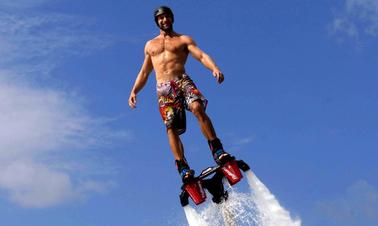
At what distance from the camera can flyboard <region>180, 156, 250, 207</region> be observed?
13.8m

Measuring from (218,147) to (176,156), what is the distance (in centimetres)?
93

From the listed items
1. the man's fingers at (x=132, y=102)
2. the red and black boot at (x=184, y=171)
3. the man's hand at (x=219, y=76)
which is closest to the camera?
the man's hand at (x=219, y=76)

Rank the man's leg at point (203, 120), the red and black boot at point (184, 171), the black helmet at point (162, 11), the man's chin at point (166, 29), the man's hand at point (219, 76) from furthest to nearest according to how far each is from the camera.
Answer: the man's chin at point (166, 29), the black helmet at point (162, 11), the red and black boot at point (184, 171), the man's leg at point (203, 120), the man's hand at point (219, 76)

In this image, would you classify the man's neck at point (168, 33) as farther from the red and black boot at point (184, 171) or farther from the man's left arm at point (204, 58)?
the red and black boot at point (184, 171)

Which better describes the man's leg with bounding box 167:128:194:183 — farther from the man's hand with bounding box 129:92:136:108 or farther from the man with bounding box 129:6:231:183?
the man's hand with bounding box 129:92:136:108

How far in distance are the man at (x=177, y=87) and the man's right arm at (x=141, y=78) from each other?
270 mm

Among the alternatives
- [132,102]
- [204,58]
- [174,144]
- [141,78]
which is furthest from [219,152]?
[141,78]

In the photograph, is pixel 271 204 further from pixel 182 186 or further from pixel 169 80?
pixel 169 80

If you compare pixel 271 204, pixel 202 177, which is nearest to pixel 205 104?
pixel 202 177

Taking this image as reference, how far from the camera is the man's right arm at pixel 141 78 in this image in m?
14.8

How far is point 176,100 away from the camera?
1410 centimetres

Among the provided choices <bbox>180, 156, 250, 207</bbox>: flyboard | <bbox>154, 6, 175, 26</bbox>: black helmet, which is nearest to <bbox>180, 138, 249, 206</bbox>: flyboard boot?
<bbox>180, 156, 250, 207</bbox>: flyboard

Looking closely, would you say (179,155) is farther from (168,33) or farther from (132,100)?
(168,33)

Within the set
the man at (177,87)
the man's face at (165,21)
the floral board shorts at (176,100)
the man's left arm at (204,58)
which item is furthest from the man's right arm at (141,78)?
the man's left arm at (204,58)
